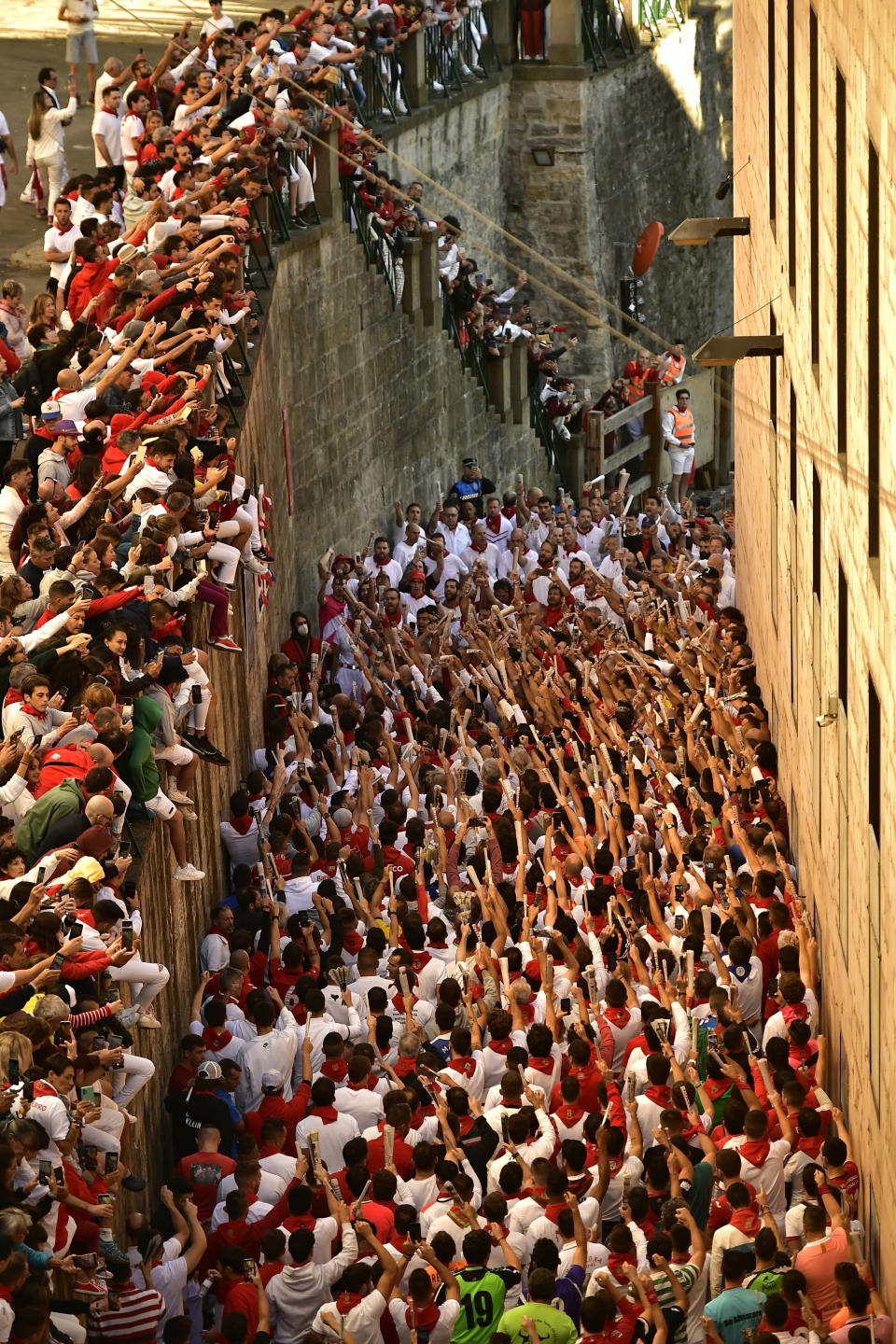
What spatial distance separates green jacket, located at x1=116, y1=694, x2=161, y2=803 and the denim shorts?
553 inches

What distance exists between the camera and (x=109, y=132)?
21.7 meters

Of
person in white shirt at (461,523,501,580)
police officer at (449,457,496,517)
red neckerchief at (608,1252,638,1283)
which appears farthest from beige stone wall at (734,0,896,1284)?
police officer at (449,457,496,517)

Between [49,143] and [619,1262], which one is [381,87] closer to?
[49,143]

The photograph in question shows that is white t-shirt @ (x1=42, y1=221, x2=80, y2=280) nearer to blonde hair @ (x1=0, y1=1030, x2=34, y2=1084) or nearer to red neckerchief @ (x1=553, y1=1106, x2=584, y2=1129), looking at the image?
red neckerchief @ (x1=553, y1=1106, x2=584, y2=1129)

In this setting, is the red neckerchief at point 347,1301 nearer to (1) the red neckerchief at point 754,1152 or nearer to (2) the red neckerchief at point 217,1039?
(1) the red neckerchief at point 754,1152

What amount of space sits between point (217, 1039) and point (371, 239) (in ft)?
42.7

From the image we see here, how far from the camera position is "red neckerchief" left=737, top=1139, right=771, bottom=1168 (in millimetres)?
12180

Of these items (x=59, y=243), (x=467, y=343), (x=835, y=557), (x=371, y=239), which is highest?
(x=59, y=243)

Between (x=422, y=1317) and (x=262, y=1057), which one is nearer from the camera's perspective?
→ (x=422, y=1317)

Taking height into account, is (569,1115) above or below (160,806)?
below

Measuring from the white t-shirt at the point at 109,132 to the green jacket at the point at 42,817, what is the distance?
37.0 ft

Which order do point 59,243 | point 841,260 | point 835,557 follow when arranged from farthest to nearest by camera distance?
point 59,243, point 835,557, point 841,260

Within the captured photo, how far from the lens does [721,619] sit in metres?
21.3

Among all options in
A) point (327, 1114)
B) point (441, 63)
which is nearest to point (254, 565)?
point (327, 1114)
